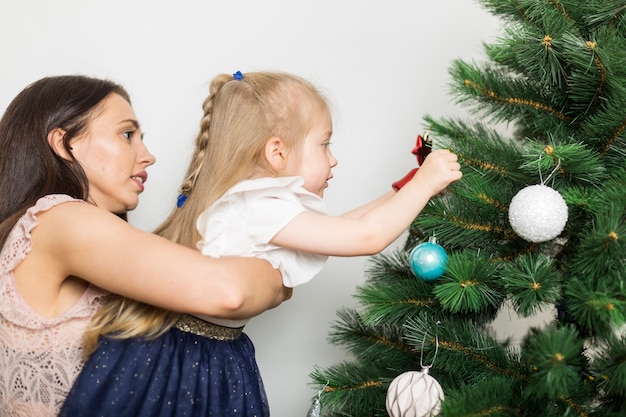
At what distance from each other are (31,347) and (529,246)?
821 millimetres

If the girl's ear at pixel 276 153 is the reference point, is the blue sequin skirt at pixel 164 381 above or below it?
below

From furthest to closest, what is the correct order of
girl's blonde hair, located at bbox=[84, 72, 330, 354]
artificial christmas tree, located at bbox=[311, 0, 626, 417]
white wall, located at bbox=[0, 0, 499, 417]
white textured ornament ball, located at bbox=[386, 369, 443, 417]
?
white wall, located at bbox=[0, 0, 499, 417]
girl's blonde hair, located at bbox=[84, 72, 330, 354]
white textured ornament ball, located at bbox=[386, 369, 443, 417]
artificial christmas tree, located at bbox=[311, 0, 626, 417]

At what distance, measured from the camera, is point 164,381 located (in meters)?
1.15

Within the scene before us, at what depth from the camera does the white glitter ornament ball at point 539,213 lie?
1034 mm

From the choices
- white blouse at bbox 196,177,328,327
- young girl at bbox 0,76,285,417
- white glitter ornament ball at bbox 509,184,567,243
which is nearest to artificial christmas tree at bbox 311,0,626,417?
white glitter ornament ball at bbox 509,184,567,243

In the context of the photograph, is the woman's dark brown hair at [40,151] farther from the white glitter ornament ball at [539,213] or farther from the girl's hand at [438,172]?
the white glitter ornament ball at [539,213]

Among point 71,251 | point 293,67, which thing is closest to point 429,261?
point 71,251

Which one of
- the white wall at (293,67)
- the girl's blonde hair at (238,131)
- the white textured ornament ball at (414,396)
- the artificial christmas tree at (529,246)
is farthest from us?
the white wall at (293,67)

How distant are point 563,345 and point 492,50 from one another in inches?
20.2

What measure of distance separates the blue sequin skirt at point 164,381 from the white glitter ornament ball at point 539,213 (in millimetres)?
540

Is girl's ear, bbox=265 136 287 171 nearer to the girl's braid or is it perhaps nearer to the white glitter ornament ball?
the girl's braid

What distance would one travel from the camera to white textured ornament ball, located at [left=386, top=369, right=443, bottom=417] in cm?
108

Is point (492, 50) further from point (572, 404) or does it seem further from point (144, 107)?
point (144, 107)

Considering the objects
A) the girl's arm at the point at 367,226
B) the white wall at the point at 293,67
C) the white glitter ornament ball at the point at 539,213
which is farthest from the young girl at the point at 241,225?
the white wall at the point at 293,67
